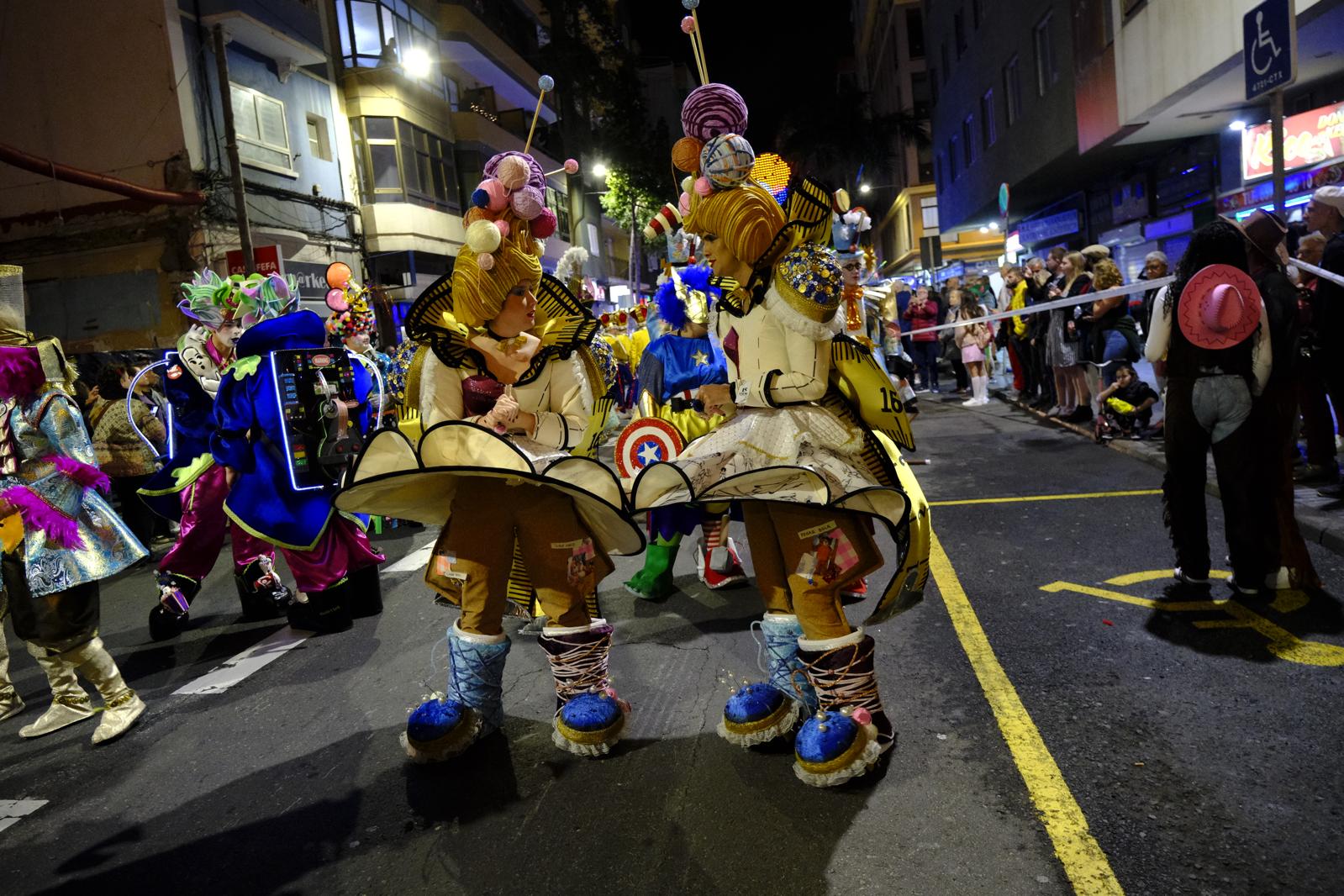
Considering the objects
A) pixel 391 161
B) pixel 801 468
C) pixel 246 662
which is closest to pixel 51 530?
pixel 246 662

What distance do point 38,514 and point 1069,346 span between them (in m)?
9.97

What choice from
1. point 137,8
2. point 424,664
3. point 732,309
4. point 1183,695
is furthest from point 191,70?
point 1183,695

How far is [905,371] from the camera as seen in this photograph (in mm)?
8461

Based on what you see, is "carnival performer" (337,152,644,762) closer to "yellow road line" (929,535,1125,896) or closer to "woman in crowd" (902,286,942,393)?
"yellow road line" (929,535,1125,896)

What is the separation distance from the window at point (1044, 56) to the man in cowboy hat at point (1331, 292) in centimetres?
1309

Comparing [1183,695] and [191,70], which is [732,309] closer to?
[1183,695]

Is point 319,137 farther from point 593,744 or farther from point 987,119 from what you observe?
point 593,744

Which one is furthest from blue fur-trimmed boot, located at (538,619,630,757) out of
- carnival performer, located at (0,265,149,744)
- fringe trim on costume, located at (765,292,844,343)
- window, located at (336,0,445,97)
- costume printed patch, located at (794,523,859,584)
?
window, located at (336,0,445,97)

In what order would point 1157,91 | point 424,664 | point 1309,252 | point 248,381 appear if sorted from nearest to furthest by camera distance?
point 424,664, point 248,381, point 1309,252, point 1157,91

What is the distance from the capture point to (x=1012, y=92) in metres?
20.5

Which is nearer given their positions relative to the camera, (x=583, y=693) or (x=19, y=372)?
(x=583, y=693)

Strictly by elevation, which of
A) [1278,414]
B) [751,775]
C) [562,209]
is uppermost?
[562,209]

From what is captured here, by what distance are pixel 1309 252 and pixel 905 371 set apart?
10.7 ft

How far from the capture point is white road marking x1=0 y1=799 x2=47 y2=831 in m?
3.25
